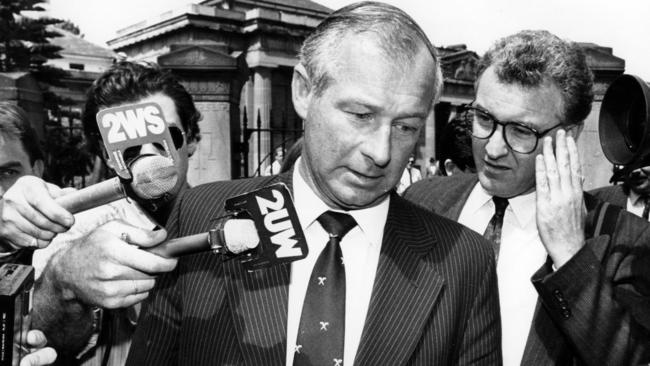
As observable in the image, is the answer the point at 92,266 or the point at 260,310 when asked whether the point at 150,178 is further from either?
the point at 260,310

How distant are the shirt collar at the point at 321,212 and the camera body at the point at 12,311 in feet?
2.85

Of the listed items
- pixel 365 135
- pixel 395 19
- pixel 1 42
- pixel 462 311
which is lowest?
pixel 462 311

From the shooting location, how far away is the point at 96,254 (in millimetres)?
1445

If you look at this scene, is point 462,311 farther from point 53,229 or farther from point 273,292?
point 53,229

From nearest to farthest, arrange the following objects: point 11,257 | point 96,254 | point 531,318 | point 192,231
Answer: point 96,254 → point 11,257 → point 192,231 → point 531,318

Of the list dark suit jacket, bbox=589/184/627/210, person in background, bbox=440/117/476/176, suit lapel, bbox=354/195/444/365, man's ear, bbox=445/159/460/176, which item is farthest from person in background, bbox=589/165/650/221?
suit lapel, bbox=354/195/444/365

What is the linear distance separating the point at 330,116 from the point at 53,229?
86 cm

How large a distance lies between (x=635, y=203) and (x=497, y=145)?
2632 mm

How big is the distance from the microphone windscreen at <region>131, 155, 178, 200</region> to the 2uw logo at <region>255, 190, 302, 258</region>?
0.23 metres

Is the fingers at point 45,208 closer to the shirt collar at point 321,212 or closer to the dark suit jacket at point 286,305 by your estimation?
the dark suit jacket at point 286,305

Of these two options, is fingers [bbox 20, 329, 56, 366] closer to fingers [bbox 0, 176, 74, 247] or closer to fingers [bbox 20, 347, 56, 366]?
fingers [bbox 20, 347, 56, 366]

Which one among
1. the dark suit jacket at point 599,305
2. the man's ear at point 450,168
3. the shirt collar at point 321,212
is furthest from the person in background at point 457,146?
the shirt collar at point 321,212

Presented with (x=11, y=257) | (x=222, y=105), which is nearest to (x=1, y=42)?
(x=222, y=105)

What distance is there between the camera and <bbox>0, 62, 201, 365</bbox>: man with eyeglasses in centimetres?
140
